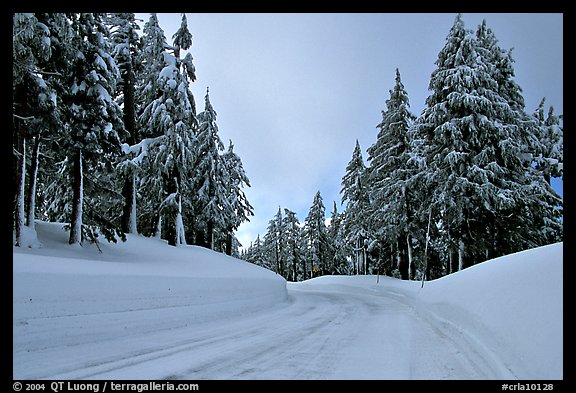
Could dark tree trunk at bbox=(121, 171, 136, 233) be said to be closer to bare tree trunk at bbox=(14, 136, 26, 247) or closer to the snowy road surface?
bare tree trunk at bbox=(14, 136, 26, 247)

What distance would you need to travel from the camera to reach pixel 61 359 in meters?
4.62

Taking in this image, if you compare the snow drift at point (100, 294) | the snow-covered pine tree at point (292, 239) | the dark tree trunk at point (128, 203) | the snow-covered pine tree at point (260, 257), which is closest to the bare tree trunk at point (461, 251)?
the snow drift at point (100, 294)

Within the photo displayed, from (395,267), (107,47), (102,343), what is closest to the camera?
(102,343)

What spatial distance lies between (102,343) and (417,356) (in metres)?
5.11

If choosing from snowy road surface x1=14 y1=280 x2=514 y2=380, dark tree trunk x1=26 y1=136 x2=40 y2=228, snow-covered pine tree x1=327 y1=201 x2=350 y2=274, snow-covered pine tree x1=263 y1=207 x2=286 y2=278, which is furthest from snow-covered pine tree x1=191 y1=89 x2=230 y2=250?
snow-covered pine tree x1=263 y1=207 x2=286 y2=278

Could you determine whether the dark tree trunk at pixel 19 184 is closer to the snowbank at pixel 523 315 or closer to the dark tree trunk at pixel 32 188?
the dark tree trunk at pixel 32 188

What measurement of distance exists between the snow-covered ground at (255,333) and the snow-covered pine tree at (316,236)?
39.8 meters

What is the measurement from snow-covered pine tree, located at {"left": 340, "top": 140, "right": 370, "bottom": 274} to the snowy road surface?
2534cm

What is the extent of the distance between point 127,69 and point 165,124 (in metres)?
3.95

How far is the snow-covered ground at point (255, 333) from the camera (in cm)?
398

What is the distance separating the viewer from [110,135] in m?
12.0

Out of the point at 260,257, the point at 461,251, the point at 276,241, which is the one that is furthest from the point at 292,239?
the point at 461,251
